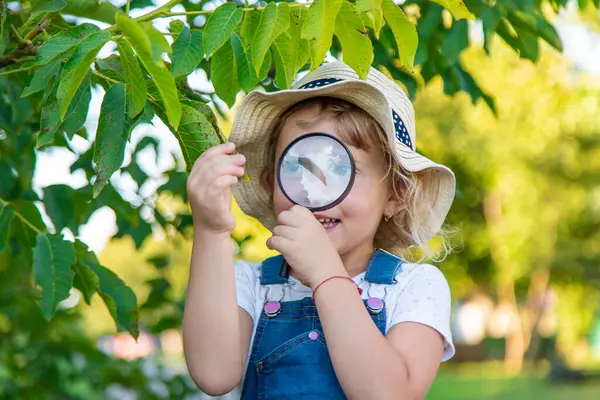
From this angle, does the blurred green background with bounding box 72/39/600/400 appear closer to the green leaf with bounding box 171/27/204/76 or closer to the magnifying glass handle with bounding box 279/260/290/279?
the magnifying glass handle with bounding box 279/260/290/279

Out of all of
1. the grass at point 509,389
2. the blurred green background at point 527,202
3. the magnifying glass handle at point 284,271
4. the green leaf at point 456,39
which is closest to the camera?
the magnifying glass handle at point 284,271

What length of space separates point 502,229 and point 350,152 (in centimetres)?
1555

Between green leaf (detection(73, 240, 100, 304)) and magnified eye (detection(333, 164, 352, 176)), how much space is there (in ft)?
2.47

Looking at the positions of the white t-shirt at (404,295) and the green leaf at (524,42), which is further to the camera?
the green leaf at (524,42)

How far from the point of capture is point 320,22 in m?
1.43

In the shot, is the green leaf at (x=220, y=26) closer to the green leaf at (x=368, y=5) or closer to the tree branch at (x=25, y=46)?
the green leaf at (x=368, y=5)

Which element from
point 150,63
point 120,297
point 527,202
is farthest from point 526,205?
point 150,63

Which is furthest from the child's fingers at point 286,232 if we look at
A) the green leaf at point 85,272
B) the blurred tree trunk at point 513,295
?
the blurred tree trunk at point 513,295

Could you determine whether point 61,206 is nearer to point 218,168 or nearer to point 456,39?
point 218,168

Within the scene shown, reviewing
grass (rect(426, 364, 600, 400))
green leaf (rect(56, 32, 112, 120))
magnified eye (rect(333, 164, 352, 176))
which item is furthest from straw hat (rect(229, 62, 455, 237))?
grass (rect(426, 364, 600, 400))

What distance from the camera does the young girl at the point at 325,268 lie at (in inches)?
66.5

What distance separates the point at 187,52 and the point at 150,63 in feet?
0.96

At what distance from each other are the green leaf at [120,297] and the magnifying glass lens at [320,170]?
29.6 inches

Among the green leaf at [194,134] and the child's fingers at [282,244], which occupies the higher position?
the green leaf at [194,134]
